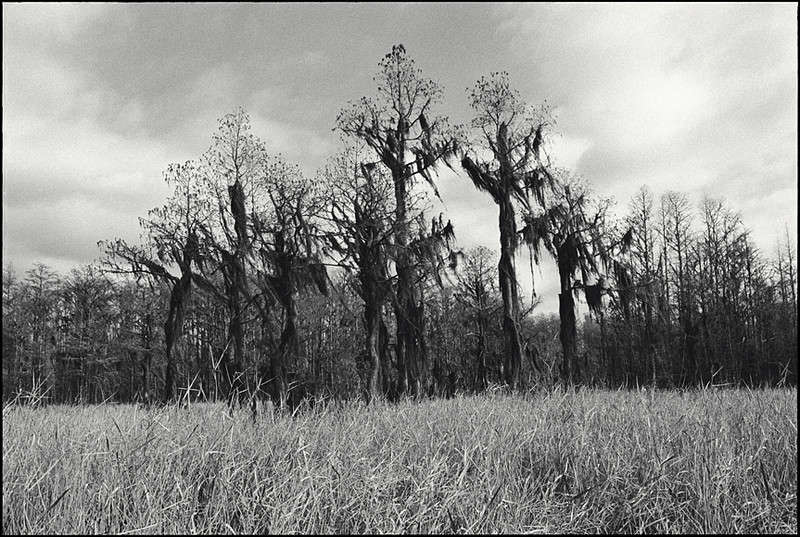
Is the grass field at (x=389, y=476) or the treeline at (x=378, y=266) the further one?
the treeline at (x=378, y=266)

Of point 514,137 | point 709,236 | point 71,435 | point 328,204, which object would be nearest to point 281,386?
point 328,204

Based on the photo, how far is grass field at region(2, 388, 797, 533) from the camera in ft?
11.9

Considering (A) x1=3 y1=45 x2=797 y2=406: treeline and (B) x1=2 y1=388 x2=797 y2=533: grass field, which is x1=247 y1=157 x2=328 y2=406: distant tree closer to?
(A) x1=3 y1=45 x2=797 y2=406: treeline

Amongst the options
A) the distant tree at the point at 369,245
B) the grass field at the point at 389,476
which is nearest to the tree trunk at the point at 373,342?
the distant tree at the point at 369,245

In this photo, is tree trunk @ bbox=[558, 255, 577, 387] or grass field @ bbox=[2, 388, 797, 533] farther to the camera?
tree trunk @ bbox=[558, 255, 577, 387]

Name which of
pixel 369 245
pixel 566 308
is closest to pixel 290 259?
pixel 369 245

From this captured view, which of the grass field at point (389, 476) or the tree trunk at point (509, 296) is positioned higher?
the tree trunk at point (509, 296)

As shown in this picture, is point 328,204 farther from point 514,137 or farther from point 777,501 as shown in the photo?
point 777,501

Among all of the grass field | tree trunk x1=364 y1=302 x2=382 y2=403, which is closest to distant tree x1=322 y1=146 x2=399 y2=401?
tree trunk x1=364 y1=302 x2=382 y2=403

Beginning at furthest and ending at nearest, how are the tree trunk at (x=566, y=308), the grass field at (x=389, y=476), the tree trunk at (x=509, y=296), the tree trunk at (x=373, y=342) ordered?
1. the tree trunk at (x=566, y=308)
2. the tree trunk at (x=509, y=296)
3. the tree trunk at (x=373, y=342)
4. the grass field at (x=389, y=476)

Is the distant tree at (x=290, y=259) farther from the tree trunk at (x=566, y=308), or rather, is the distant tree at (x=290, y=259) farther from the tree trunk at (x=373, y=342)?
the tree trunk at (x=566, y=308)

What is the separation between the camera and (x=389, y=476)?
4.24 meters

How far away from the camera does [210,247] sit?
1745cm

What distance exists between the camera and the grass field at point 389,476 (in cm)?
364
